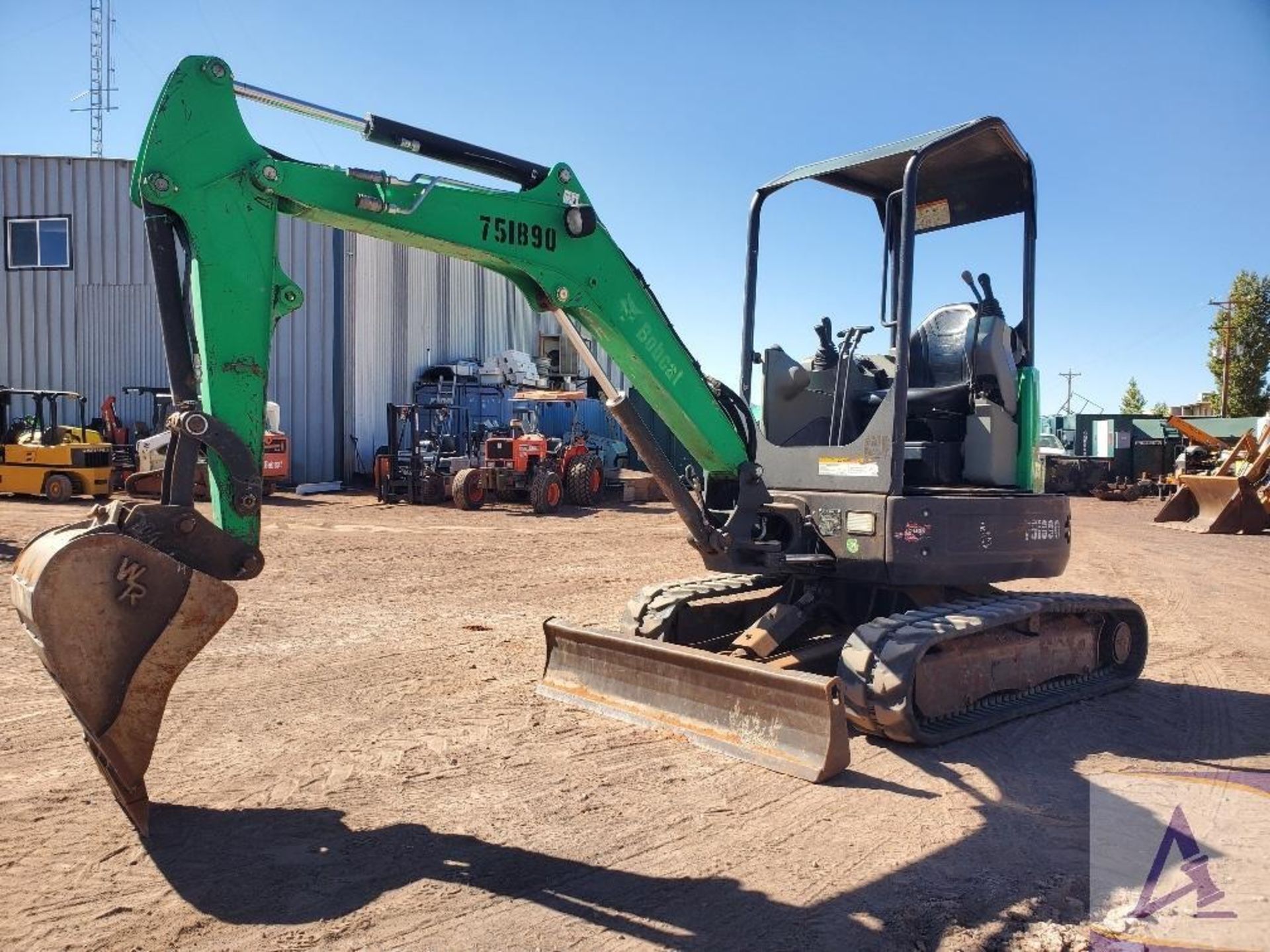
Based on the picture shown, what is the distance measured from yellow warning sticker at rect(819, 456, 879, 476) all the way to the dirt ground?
5.06ft

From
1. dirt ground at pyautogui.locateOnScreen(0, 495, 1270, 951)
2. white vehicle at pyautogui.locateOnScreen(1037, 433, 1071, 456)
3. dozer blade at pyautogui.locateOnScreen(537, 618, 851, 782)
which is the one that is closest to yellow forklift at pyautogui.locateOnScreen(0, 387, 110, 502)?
dirt ground at pyautogui.locateOnScreen(0, 495, 1270, 951)

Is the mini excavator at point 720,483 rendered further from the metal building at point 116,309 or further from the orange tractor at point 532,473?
the metal building at point 116,309

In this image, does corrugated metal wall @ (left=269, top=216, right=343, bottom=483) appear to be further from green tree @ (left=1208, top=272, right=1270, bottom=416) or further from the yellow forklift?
green tree @ (left=1208, top=272, right=1270, bottom=416)

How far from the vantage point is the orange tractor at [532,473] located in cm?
1959

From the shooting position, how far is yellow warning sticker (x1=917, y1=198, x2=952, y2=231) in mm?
7004

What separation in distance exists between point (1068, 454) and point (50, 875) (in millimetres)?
37200

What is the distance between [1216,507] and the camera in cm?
1911

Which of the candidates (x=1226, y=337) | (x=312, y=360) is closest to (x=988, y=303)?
(x=312, y=360)

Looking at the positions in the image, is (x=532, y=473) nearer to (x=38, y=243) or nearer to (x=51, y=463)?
(x=51, y=463)

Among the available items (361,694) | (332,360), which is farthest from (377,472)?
(361,694)

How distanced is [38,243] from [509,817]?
25341mm

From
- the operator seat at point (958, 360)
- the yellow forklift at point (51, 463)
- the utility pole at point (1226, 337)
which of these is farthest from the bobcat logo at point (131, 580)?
the utility pole at point (1226, 337)

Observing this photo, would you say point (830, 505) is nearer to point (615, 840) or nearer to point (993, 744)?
point (993, 744)

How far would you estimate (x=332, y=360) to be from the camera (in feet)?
80.6
